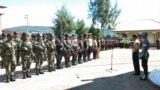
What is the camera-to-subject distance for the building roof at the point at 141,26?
62422mm

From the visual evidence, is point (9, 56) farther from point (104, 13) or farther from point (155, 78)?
point (104, 13)

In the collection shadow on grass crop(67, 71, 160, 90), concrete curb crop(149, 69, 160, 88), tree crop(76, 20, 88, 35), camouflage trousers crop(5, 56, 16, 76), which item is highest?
tree crop(76, 20, 88, 35)

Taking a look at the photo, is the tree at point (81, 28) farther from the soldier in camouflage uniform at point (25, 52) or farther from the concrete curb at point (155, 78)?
the concrete curb at point (155, 78)

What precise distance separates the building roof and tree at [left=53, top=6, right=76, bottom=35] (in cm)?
1043

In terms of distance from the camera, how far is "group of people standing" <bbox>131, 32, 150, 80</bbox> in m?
15.1

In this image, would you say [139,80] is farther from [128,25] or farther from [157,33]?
[128,25]

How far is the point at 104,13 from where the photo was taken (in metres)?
68.4

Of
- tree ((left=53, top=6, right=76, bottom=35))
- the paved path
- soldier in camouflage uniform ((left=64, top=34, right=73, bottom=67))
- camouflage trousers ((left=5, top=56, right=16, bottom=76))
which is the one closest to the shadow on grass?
the paved path

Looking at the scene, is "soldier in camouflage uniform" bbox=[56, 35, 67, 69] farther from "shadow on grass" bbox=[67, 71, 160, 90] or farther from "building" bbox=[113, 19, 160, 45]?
"building" bbox=[113, 19, 160, 45]

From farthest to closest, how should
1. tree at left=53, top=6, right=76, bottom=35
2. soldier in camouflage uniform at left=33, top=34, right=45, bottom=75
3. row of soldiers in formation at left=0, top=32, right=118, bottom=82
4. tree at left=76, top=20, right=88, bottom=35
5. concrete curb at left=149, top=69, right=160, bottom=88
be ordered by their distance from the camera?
1. tree at left=76, top=20, right=88, bottom=35
2. tree at left=53, top=6, right=76, bottom=35
3. soldier in camouflage uniform at left=33, top=34, right=45, bottom=75
4. row of soldiers in formation at left=0, top=32, right=118, bottom=82
5. concrete curb at left=149, top=69, right=160, bottom=88

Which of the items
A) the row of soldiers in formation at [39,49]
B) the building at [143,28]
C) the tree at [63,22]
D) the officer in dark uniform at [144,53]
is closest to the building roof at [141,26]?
the building at [143,28]

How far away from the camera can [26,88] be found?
13.3 m

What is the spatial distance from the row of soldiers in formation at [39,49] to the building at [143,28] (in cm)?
3853

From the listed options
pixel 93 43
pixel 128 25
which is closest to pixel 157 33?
pixel 128 25
